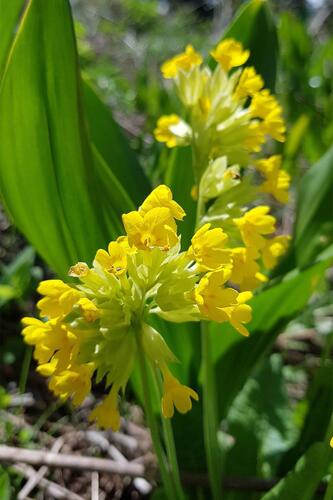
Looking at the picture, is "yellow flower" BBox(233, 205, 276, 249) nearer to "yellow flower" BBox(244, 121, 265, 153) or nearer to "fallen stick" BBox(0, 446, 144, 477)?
"yellow flower" BBox(244, 121, 265, 153)

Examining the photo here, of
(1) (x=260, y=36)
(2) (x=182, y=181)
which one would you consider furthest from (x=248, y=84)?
(1) (x=260, y=36)

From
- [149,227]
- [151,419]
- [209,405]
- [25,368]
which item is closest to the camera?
[149,227]

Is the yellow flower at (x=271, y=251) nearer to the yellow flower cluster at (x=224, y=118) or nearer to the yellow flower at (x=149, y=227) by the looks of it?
the yellow flower cluster at (x=224, y=118)

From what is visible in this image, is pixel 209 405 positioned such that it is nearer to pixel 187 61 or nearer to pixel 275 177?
pixel 275 177

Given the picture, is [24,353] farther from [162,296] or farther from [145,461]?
[162,296]

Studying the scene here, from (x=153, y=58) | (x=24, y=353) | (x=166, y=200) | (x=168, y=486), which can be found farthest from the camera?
(x=153, y=58)

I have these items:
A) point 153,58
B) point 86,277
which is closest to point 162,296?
point 86,277

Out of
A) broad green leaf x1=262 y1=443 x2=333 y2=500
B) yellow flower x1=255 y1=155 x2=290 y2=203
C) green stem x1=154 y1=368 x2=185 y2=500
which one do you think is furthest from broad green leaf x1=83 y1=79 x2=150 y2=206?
broad green leaf x1=262 y1=443 x2=333 y2=500
